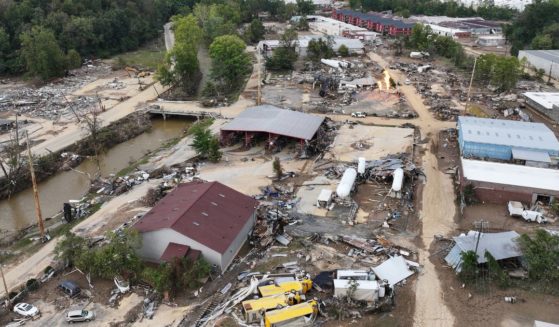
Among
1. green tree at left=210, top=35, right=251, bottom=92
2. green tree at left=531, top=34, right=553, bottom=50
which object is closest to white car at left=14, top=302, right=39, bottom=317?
green tree at left=210, top=35, right=251, bottom=92

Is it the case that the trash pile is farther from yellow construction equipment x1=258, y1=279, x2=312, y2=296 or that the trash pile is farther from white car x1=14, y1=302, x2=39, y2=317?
yellow construction equipment x1=258, y1=279, x2=312, y2=296

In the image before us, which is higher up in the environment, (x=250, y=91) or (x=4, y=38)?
(x=4, y=38)

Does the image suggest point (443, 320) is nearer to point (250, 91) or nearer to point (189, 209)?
point (189, 209)

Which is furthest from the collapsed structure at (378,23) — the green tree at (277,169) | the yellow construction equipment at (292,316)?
the yellow construction equipment at (292,316)

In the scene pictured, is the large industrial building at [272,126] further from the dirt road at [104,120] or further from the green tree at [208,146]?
the dirt road at [104,120]

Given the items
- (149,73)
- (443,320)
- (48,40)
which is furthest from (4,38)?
(443,320)

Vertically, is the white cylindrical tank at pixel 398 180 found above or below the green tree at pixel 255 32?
below
